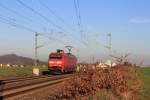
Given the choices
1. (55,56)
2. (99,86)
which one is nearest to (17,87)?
(99,86)

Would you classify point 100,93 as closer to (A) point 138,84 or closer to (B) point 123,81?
(B) point 123,81

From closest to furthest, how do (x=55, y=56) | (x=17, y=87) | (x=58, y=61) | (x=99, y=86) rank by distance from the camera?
(x=99, y=86) → (x=17, y=87) → (x=58, y=61) → (x=55, y=56)

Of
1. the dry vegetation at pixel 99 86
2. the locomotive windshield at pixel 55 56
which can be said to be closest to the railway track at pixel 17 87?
the dry vegetation at pixel 99 86

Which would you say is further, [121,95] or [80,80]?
[121,95]

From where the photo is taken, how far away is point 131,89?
2152 centimetres

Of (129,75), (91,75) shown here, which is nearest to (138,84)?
(129,75)

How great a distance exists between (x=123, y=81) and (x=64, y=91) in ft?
11.4

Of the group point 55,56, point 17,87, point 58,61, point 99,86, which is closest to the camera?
point 99,86

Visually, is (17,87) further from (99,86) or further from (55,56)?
(55,56)

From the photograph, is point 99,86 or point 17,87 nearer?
point 99,86

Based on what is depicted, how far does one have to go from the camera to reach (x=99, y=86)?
19625 millimetres

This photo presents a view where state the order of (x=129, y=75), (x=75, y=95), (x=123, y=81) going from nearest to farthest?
(x=75, y=95)
(x=123, y=81)
(x=129, y=75)

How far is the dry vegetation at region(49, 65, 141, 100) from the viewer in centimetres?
1783

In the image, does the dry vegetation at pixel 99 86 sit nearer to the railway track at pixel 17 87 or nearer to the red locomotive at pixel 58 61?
the railway track at pixel 17 87
